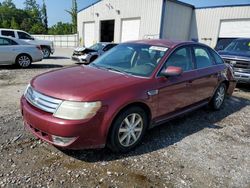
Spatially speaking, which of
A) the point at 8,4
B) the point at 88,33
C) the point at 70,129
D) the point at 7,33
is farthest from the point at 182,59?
the point at 8,4

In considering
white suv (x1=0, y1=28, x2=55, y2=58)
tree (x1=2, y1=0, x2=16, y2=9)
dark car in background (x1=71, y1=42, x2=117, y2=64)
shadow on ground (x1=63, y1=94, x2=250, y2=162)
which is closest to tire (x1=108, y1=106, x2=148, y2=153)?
shadow on ground (x1=63, y1=94, x2=250, y2=162)

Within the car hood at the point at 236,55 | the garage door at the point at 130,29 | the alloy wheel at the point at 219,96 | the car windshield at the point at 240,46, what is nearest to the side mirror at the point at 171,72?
the alloy wheel at the point at 219,96

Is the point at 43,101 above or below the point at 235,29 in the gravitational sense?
below

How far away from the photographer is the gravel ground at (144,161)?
286cm

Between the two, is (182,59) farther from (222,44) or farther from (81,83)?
(222,44)

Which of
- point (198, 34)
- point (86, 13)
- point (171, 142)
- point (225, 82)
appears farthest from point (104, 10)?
point (171, 142)

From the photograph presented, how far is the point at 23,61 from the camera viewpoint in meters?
10.5

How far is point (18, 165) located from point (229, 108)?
5.07m

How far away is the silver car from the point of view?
9906 millimetres

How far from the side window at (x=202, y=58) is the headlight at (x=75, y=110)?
8.56 ft

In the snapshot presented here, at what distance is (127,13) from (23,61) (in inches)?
534

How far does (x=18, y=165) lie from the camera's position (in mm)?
3033

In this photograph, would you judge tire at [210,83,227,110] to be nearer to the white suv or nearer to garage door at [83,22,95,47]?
the white suv

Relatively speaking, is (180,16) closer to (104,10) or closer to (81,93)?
(104,10)
